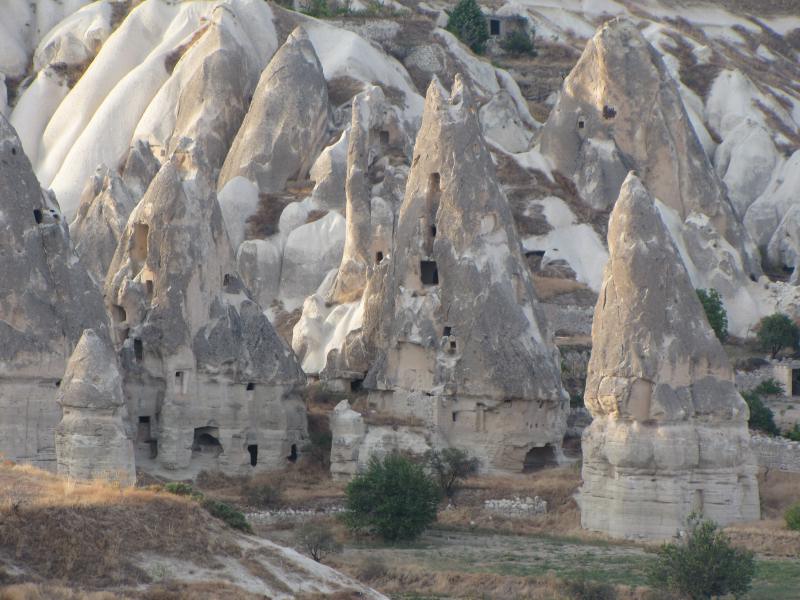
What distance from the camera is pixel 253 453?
46.2 m

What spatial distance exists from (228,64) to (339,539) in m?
26.0

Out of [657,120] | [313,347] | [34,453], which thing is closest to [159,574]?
[34,453]

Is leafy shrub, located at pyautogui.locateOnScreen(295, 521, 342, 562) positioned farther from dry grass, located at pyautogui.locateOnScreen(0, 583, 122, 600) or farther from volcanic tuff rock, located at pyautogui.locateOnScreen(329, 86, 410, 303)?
volcanic tuff rock, located at pyautogui.locateOnScreen(329, 86, 410, 303)

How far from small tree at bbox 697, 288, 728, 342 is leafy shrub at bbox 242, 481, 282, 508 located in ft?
49.4

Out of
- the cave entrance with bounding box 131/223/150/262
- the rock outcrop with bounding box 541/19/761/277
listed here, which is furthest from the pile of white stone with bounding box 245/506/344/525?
the rock outcrop with bounding box 541/19/761/277

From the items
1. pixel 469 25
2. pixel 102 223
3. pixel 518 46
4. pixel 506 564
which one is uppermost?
pixel 469 25

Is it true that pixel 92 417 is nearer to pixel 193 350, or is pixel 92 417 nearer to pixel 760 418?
pixel 193 350

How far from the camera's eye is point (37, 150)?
66.5 metres

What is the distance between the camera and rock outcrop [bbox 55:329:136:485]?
130ft

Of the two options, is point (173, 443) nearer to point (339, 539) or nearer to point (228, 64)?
point (339, 539)

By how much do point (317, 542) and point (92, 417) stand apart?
14.9 ft

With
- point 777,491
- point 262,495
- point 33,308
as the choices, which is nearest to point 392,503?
point 262,495

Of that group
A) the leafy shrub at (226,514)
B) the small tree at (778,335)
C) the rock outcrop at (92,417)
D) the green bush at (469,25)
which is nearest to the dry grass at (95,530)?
the leafy shrub at (226,514)

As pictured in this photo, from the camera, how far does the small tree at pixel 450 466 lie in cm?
4381
